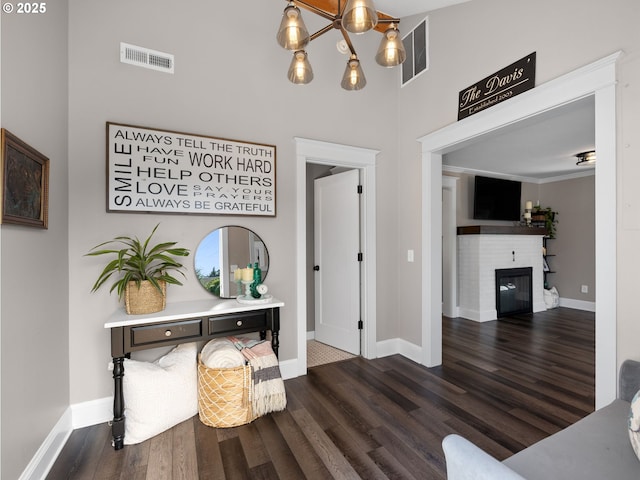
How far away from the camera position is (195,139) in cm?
243

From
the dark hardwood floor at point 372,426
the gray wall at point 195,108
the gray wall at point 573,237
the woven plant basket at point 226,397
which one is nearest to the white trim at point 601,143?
the dark hardwood floor at point 372,426

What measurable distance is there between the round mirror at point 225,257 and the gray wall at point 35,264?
88cm

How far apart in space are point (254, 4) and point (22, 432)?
11.0 ft

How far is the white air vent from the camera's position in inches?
87.9

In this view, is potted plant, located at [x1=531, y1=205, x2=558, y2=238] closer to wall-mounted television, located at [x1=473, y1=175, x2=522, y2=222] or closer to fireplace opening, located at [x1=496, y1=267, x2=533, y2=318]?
wall-mounted television, located at [x1=473, y1=175, x2=522, y2=222]

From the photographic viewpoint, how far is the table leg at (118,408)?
1.85 meters

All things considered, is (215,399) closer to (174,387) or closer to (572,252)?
(174,387)

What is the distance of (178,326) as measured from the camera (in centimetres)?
204

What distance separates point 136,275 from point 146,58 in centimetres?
163

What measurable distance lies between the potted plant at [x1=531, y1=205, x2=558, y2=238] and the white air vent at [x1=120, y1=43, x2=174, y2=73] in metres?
6.29

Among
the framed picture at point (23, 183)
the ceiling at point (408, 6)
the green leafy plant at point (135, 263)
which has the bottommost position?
the green leafy plant at point (135, 263)

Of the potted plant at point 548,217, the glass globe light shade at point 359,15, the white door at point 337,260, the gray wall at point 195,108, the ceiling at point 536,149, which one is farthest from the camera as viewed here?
the potted plant at point 548,217

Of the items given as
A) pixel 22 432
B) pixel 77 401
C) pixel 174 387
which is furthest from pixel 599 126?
pixel 77 401

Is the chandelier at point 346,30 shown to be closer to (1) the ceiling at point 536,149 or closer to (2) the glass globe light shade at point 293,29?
(2) the glass globe light shade at point 293,29
